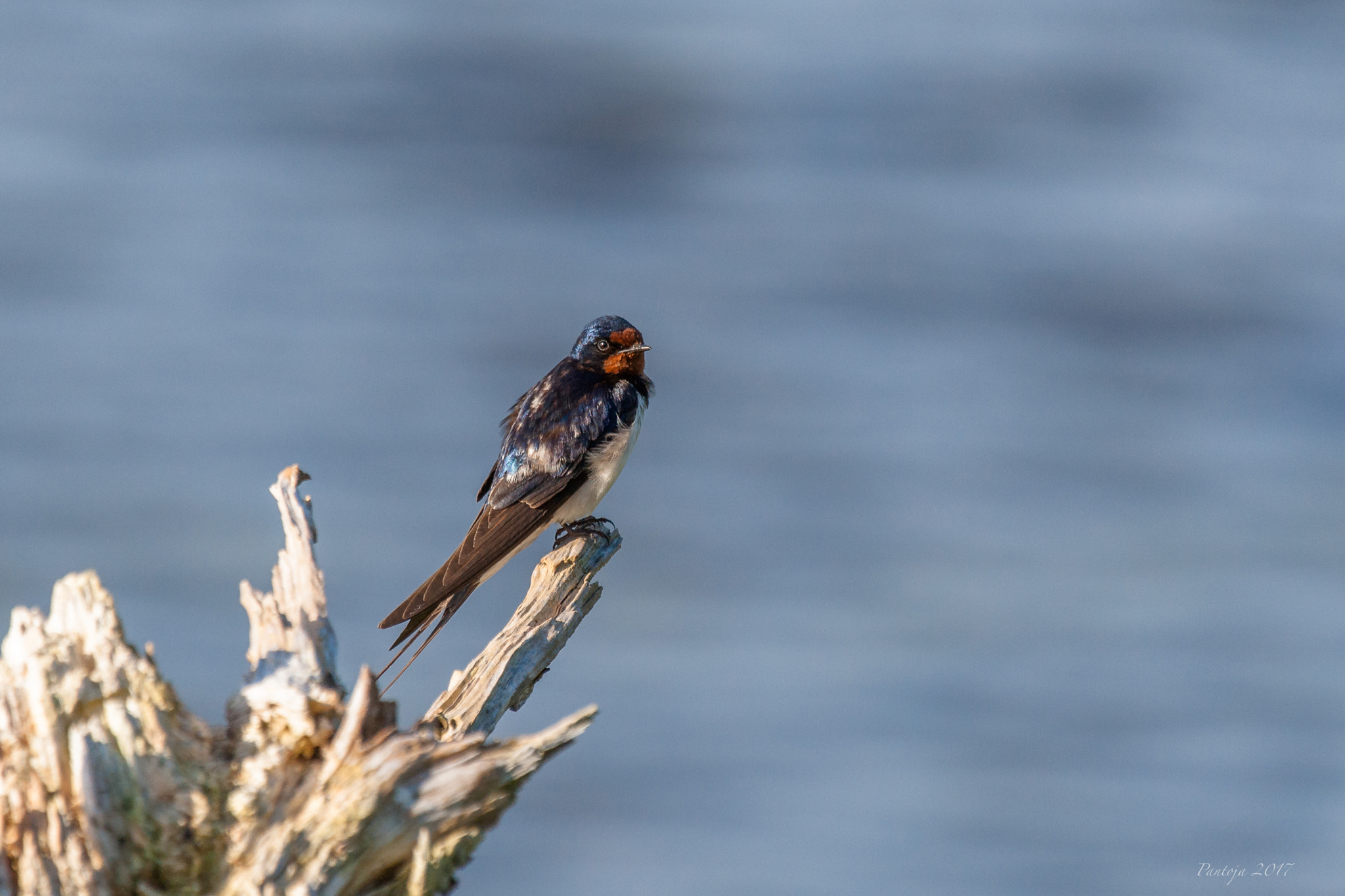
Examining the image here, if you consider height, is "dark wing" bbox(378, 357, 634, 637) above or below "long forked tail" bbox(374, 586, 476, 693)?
above

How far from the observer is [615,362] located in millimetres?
5820

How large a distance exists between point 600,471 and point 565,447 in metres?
0.17

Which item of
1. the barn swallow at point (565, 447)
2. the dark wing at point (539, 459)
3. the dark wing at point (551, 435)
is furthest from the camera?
the dark wing at point (551, 435)

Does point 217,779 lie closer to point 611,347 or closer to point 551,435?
point 551,435

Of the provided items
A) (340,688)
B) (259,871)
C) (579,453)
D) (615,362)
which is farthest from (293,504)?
(615,362)

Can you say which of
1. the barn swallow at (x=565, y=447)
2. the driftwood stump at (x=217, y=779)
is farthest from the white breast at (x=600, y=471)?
the driftwood stump at (x=217, y=779)

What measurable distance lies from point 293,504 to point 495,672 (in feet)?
2.15

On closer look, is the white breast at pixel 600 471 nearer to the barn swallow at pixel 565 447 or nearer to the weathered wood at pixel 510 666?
the barn swallow at pixel 565 447

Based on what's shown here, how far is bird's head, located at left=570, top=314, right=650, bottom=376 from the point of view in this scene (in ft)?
19.1

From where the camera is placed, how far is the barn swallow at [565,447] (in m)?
5.19

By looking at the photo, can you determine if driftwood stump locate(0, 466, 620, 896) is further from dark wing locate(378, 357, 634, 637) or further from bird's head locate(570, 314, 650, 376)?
bird's head locate(570, 314, 650, 376)

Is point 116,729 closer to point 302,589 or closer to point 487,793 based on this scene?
point 302,589

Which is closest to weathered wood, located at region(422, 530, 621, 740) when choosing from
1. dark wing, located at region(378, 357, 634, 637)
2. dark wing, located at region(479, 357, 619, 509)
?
dark wing, located at region(378, 357, 634, 637)

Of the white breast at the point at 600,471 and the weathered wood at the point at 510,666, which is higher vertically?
the white breast at the point at 600,471
